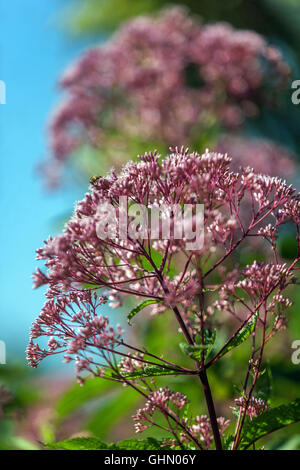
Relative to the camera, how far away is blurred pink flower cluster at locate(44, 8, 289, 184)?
8.54 ft

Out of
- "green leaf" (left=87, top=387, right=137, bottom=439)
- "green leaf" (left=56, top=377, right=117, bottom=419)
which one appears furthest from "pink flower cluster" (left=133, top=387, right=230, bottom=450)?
"green leaf" (left=87, top=387, right=137, bottom=439)

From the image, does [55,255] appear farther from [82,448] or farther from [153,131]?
[153,131]

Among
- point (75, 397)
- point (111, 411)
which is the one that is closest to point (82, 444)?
point (75, 397)

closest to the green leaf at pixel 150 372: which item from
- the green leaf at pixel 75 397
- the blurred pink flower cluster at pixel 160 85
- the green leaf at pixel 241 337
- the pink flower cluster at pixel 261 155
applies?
the green leaf at pixel 241 337

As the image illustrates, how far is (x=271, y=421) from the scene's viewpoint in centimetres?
86

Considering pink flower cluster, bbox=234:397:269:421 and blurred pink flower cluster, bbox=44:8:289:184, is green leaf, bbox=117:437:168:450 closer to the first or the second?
pink flower cluster, bbox=234:397:269:421

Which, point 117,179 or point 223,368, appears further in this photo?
point 223,368

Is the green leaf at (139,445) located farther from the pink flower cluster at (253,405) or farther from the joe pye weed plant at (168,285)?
the pink flower cluster at (253,405)

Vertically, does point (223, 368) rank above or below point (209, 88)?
below

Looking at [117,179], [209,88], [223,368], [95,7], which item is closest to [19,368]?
[223,368]

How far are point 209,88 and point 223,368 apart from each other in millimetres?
1625

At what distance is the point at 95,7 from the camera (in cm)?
1141

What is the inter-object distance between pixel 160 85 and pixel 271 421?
7.15 feet
